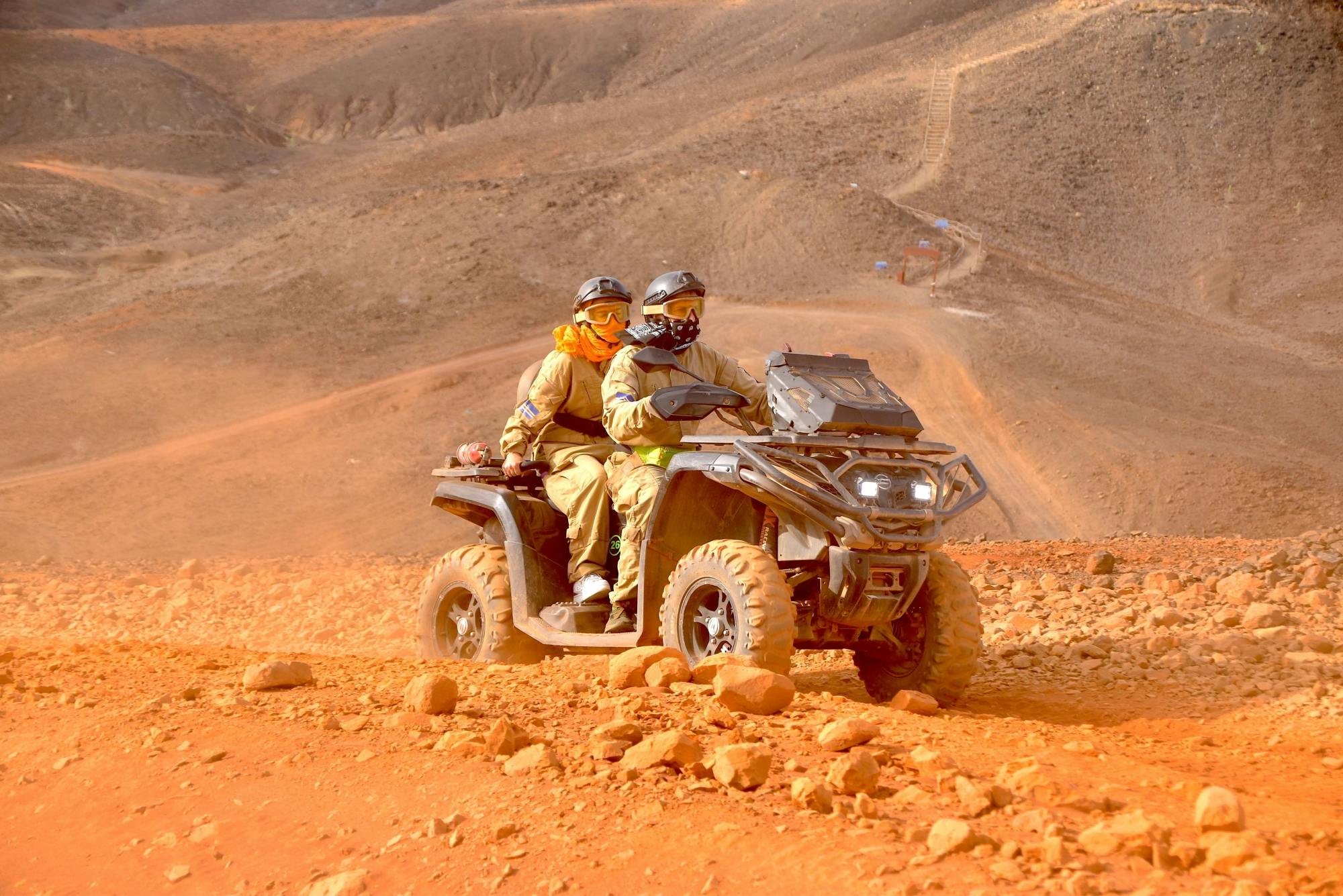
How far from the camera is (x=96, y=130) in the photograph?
176ft

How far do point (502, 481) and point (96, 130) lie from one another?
50.2 meters

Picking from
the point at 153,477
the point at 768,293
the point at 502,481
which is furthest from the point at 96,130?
the point at 502,481

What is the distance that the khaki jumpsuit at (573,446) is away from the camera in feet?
26.7

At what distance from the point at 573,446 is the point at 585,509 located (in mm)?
491

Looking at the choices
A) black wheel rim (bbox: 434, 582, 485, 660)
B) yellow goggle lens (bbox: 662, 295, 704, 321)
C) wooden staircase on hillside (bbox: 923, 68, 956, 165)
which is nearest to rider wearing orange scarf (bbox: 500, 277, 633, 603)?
yellow goggle lens (bbox: 662, 295, 704, 321)

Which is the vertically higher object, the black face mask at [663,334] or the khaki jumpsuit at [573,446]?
the black face mask at [663,334]

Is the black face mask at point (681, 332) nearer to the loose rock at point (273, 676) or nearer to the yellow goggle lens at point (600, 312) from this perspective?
the yellow goggle lens at point (600, 312)

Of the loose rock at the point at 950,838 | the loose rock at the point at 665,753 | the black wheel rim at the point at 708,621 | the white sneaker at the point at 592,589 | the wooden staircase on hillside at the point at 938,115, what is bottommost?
the loose rock at the point at 950,838

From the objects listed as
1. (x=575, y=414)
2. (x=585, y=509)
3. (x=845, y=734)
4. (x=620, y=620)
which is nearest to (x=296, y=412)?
(x=575, y=414)

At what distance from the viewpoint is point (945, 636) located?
7230 mm

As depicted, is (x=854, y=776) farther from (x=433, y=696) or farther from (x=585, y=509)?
(x=585, y=509)

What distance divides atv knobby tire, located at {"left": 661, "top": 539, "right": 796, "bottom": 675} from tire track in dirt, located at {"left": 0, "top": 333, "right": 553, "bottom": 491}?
15697 mm

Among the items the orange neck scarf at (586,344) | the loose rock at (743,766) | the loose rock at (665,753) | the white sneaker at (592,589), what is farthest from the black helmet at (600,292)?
the loose rock at (743,766)

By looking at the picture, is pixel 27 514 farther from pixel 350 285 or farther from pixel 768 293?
pixel 768 293
